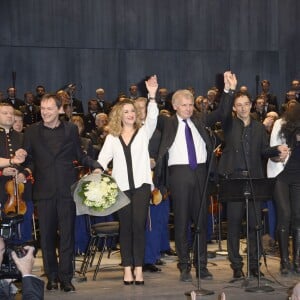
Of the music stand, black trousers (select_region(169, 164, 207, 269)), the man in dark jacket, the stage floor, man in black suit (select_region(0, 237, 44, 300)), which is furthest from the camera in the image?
the man in dark jacket

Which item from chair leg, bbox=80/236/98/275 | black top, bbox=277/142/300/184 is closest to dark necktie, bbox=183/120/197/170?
black top, bbox=277/142/300/184

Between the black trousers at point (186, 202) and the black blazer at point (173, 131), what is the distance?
10 cm

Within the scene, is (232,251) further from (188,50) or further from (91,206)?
(188,50)

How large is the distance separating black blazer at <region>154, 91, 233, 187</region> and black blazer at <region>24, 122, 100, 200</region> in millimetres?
751

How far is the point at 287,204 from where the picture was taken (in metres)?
8.41

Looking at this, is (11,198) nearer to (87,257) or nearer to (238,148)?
(87,257)

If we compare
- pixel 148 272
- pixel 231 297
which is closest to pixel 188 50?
pixel 148 272

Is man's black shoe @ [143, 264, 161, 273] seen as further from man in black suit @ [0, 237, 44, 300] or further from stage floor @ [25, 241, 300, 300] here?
man in black suit @ [0, 237, 44, 300]

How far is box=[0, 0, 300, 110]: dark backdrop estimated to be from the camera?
19641 mm

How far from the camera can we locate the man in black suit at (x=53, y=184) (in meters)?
7.61

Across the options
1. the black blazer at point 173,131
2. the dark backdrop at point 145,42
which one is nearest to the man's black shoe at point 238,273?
the black blazer at point 173,131

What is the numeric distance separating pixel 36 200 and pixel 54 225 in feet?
0.95

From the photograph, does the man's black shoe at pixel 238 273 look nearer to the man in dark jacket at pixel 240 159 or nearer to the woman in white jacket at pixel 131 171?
the man in dark jacket at pixel 240 159

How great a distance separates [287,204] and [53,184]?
2473 mm
